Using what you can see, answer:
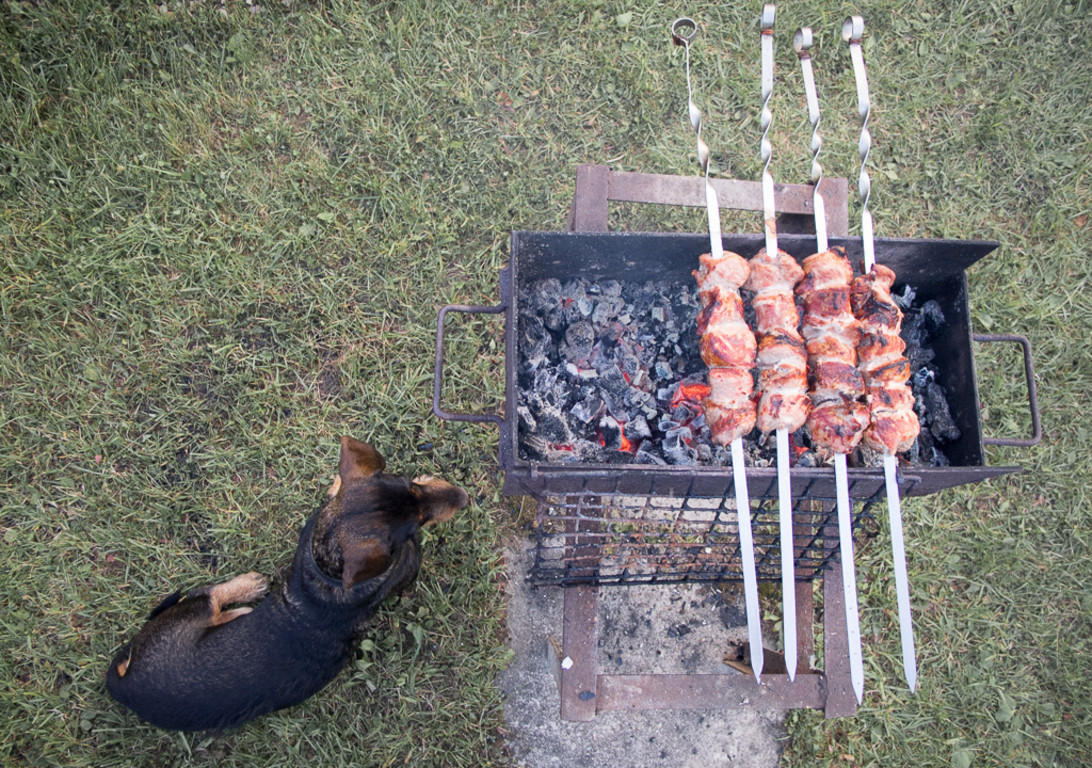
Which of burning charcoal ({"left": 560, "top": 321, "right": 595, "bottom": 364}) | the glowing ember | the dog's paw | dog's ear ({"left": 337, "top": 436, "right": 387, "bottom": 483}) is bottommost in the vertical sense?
the dog's paw

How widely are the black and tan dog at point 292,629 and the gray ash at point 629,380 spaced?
2.21 feet

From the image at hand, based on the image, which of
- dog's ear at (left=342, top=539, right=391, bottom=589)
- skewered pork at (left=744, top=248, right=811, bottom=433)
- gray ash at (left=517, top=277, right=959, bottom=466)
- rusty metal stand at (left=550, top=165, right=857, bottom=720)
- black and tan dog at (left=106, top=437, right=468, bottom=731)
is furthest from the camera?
gray ash at (left=517, top=277, right=959, bottom=466)

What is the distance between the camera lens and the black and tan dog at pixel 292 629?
3070 millimetres

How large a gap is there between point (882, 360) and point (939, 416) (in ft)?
1.90

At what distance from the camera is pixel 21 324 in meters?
4.05

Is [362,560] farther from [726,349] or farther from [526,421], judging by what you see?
[726,349]

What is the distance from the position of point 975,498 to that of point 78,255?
5844 mm

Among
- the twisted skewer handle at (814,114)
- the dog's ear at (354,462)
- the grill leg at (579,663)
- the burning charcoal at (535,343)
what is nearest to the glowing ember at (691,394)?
the burning charcoal at (535,343)

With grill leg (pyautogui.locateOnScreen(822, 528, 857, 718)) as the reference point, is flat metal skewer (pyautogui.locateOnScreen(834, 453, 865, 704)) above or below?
above

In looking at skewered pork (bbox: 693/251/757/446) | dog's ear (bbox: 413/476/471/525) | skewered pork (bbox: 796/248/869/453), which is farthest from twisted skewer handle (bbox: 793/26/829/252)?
dog's ear (bbox: 413/476/471/525)

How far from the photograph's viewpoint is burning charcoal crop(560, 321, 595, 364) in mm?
3354

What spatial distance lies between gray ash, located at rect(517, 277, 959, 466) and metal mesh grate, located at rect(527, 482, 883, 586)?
0.25 m

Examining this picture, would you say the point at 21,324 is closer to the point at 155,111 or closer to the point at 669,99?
the point at 155,111

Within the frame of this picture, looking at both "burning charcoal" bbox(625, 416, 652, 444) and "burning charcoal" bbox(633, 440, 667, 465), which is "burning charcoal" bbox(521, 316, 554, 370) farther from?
"burning charcoal" bbox(633, 440, 667, 465)
